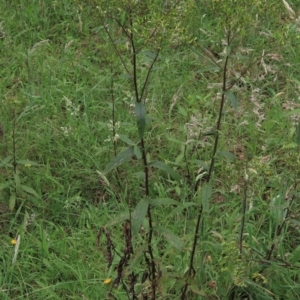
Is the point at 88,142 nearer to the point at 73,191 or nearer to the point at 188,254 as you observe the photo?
the point at 73,191

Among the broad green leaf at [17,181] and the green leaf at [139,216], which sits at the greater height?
the green leaf at [139,216]

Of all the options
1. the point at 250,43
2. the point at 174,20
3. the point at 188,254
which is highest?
the point at 174,20

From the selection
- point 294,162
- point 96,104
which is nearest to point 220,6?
point 294,162

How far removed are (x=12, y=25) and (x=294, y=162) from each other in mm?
2465

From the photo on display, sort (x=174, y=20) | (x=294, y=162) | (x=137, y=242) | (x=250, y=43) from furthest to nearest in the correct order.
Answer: (x=250, y=43) < (x=137, y=242) < (x=294, y=162) < (x=174, y=20)

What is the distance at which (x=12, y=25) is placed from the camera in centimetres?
380

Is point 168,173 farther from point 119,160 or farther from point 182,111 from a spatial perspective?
point 182,111

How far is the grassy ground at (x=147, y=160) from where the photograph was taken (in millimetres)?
1868

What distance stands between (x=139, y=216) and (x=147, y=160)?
78 cm

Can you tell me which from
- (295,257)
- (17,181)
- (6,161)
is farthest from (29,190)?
(295,257)

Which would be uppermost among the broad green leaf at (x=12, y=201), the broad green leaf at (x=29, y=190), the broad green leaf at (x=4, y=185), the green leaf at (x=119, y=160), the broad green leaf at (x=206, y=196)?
the green leaf at (x=119, y=160)

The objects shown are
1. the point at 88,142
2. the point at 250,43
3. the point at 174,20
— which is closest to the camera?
the point at 174,20

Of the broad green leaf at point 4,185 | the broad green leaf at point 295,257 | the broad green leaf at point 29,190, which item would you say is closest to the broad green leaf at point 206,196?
the broad green leaf at point 295,257

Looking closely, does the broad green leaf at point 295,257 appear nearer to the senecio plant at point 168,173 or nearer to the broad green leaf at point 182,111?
the senecio plant at point 168,173
